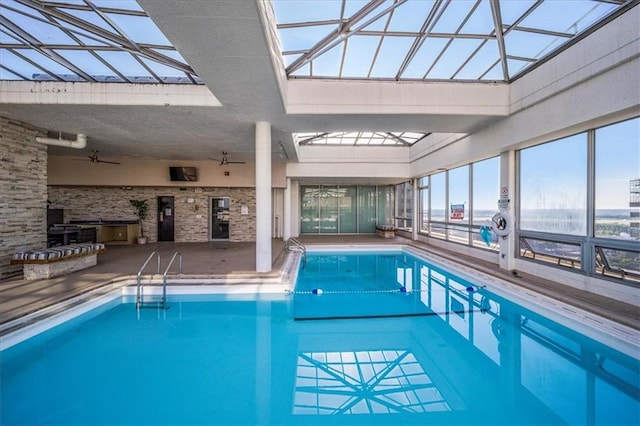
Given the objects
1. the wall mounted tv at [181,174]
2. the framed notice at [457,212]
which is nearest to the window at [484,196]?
the framed notice at [457,212]

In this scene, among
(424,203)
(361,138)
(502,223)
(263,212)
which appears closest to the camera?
(263,212)

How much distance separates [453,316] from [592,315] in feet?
5.88

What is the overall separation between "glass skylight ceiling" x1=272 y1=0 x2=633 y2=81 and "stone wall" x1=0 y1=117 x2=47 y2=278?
5920 mm

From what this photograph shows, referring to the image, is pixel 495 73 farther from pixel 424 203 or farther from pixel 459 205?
pixel 424 203

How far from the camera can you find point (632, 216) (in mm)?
4504

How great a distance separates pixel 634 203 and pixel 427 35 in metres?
4.24

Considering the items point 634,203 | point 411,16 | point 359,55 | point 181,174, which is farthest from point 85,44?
point 634,203

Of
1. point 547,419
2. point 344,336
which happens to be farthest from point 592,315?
point 344,336

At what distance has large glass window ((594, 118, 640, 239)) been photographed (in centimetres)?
450

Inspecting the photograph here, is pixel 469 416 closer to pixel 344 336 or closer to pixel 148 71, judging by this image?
pixel 344 336

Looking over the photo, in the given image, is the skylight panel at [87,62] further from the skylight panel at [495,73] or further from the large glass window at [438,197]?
the large glass window at [438,197]

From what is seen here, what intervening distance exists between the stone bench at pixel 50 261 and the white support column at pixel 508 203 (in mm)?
9461

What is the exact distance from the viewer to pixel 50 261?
5.78 m

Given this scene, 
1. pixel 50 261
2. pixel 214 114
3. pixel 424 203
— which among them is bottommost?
pixel 50 261
